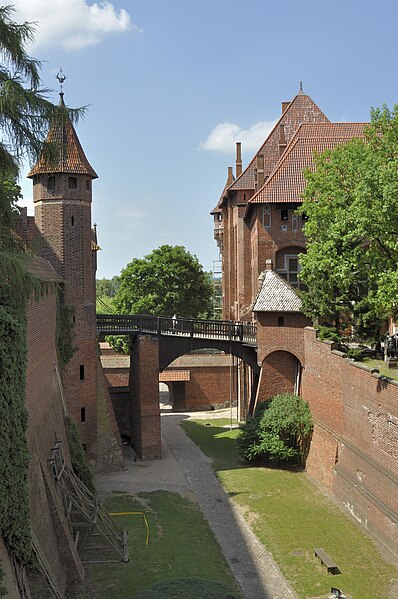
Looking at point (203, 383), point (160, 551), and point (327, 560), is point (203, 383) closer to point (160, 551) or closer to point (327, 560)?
point (160, 551)

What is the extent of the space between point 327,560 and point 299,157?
71.3 ft

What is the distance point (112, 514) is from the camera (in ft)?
70.2

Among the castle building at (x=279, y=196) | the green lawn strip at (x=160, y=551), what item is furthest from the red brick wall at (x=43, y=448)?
the castle building at (x=279, y=196)

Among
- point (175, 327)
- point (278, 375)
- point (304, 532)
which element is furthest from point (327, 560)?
point (175, 327)

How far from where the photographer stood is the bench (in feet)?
54.1

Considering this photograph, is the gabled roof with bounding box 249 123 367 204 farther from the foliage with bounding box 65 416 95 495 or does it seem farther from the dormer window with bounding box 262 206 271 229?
the foliage with bounding box 65 416 95 495

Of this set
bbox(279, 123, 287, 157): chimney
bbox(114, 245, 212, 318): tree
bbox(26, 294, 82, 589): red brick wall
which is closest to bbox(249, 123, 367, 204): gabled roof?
bbox(279, 123, 287, 157): chimney

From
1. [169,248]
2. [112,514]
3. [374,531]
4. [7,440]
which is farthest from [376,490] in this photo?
[169,248]

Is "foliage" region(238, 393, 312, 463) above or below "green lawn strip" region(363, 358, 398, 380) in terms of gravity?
below

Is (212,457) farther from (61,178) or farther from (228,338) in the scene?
(61,178)

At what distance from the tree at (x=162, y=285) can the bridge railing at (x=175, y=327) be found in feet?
67.5

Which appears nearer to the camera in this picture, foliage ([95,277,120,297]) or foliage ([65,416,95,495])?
foliage ([65,416,95,495])

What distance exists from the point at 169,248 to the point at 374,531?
3610 cm

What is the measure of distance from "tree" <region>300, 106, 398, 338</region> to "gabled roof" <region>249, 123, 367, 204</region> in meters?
8.18
